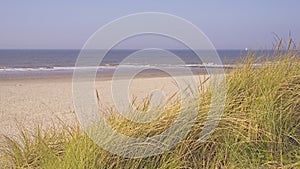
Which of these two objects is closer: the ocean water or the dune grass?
the dune grass

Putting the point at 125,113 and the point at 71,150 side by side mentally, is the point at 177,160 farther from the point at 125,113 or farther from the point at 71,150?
the point at 71,150

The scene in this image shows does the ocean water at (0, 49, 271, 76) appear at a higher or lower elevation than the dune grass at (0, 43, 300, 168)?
higher

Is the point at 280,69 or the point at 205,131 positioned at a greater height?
the point at 280,69

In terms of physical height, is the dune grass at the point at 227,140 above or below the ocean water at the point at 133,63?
below

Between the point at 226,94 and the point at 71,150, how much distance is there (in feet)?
5.26

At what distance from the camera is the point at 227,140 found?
3084 millimetres

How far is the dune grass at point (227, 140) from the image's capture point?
2678mm

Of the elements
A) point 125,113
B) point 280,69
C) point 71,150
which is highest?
point 280,69

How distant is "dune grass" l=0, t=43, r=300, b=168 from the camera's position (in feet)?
8.79

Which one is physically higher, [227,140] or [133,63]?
[133,63]

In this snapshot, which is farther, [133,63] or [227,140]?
[133,63]

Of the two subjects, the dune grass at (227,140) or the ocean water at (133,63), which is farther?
the ocean water at (133,63)

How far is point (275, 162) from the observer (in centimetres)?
301

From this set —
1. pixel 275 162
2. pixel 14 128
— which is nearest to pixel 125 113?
pixel 275 162
